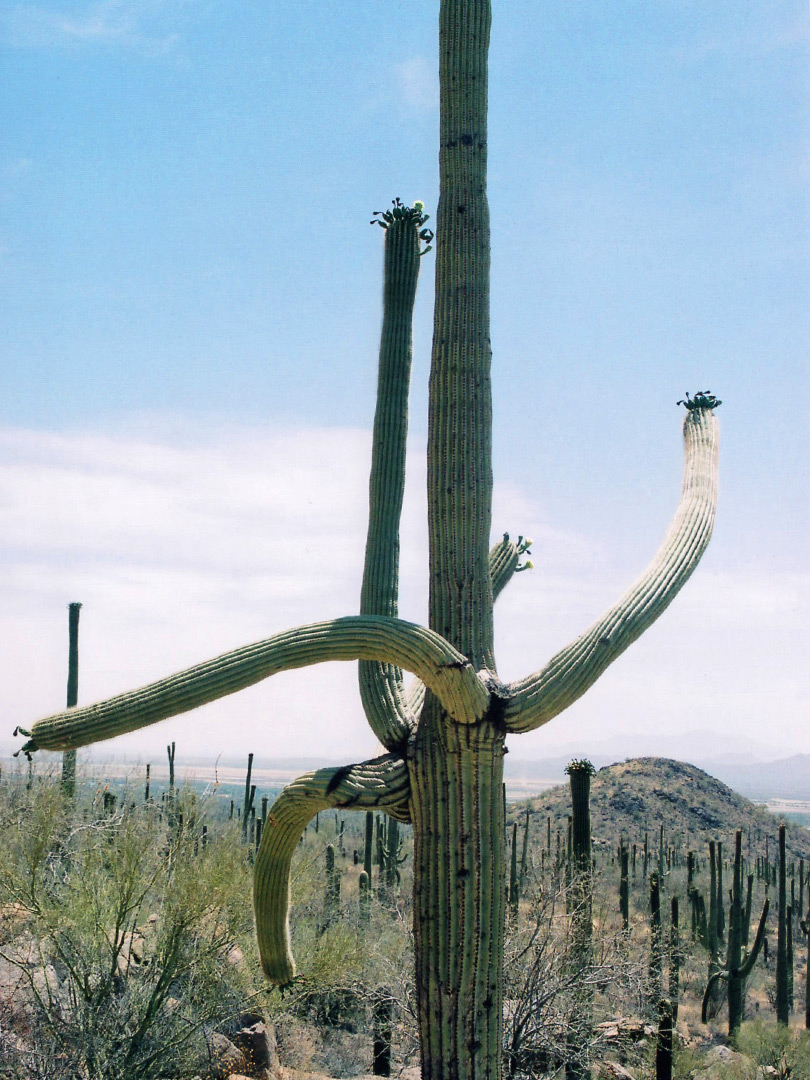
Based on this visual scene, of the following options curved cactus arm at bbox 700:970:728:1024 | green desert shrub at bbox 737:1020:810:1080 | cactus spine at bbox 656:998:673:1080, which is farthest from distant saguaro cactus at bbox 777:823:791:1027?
cactus spine at bbox 656:998:673:1080

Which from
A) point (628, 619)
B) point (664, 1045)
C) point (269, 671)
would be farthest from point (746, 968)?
point (269, 671)

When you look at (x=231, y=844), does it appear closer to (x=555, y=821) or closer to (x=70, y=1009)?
(x=70, y=1009)

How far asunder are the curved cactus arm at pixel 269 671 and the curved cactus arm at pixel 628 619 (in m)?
0.41

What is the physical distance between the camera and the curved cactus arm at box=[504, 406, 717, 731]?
18.7 ft

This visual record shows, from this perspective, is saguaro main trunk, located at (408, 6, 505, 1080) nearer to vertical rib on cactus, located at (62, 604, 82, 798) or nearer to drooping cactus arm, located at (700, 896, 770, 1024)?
drooping cactus arm, located at (700, 896, 770, 1024)

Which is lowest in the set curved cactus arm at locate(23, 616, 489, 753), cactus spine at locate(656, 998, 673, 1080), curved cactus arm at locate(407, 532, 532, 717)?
cactus spine at locate(656, 998, 673, 1080)

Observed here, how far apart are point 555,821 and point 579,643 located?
42.7 meters

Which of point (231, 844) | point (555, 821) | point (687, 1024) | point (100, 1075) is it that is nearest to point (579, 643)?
point (100, 1075)

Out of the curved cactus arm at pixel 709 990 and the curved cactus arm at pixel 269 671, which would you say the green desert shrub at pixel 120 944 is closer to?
the curved cactus arm at pixel 269 671

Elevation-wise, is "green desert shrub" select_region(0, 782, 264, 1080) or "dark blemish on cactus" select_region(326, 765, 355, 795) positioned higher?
"dark blemish on cactus" select_region(326, 765, 355, 795)

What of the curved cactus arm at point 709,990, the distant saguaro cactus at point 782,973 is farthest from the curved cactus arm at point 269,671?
the curved cactus arm at point 709,990

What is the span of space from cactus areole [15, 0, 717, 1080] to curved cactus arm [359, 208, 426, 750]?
15mm

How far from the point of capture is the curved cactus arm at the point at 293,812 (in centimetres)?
573

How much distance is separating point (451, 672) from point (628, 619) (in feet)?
3.89
